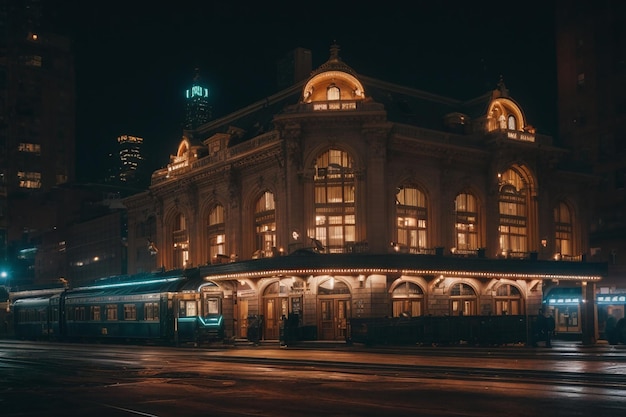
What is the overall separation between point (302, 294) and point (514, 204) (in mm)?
18538

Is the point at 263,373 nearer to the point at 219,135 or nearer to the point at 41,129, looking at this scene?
the point at 219,135

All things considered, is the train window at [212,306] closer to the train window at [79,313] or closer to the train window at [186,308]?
the train window at [186,308]

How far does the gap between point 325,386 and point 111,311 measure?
120 ft

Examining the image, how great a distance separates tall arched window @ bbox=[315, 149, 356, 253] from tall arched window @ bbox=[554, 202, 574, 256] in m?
20.3

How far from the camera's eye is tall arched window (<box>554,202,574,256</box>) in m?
66.3

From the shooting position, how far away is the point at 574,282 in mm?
64125

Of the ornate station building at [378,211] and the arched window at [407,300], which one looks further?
the arched window at [407,300]

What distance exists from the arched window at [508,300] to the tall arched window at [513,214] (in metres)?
2.55

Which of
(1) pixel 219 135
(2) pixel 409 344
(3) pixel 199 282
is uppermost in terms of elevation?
(1) pixel 219 135

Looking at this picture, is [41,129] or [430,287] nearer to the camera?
[430,287]

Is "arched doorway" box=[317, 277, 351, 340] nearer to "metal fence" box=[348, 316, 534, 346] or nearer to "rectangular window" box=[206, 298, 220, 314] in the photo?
"rectangular window" box=[206, 298, 220, 314]

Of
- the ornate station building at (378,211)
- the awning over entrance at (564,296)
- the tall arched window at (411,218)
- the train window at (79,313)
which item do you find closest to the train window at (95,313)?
the train window at (79,313)

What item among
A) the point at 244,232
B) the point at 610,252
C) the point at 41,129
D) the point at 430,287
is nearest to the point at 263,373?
the point at 430,287

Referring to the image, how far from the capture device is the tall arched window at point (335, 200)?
54.5m
